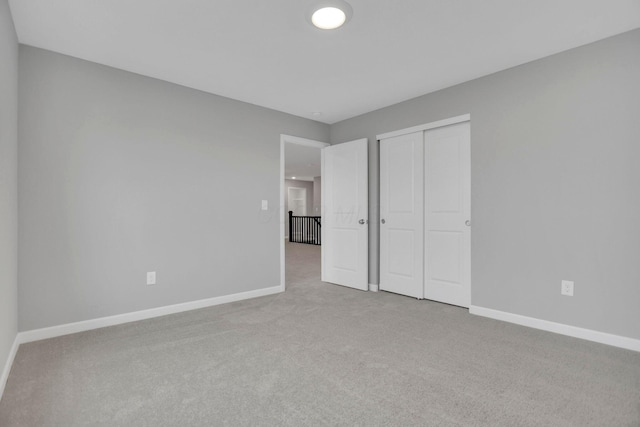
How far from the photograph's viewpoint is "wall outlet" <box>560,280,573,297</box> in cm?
257

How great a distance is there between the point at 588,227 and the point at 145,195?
374cm

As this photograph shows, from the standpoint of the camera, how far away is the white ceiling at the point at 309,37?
6.65 ft

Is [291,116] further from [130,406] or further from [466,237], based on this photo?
[130,406]

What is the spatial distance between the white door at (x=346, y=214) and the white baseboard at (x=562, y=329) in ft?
4.81

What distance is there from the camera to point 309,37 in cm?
236

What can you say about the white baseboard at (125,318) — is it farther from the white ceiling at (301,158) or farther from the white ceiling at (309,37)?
the white ceiling at (301,158)

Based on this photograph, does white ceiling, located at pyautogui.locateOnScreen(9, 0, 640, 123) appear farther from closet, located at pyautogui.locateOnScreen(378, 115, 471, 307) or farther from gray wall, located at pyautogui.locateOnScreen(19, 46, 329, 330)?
closet, located at pyautogui.locateOnScreen(378, 115, 471, 307)

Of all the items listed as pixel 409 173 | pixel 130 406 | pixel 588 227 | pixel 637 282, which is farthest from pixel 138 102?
pixel 637 282

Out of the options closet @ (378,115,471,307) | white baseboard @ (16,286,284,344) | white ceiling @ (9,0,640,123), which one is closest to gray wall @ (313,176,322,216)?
closet @ (378,115,471,307)

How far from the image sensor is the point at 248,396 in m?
1.72

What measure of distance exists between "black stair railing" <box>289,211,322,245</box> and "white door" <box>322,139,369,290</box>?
5.38m

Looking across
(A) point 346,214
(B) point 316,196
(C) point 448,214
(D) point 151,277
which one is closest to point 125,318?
(D) point 151,277

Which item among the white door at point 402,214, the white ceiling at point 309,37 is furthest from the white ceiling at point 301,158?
the white ceiling at point 309,37

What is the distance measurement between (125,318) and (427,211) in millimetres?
3184
